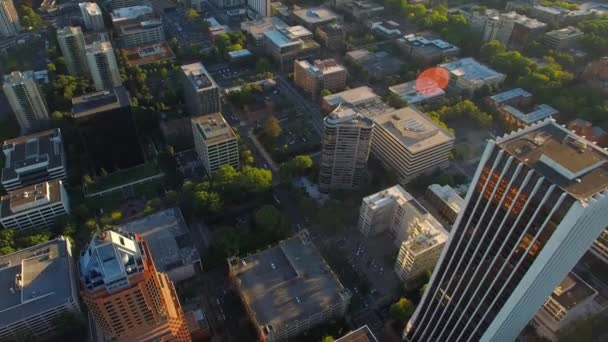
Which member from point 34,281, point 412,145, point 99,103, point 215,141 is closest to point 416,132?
point 412,145

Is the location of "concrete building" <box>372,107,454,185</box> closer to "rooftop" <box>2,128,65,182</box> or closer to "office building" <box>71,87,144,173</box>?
"office building" <box>71,87,144,173</box>

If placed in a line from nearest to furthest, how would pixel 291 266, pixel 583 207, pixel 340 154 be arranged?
pixel 583 207 → pixel 291 266 → pixel 340 154

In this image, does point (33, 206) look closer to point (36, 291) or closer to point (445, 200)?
point (36, 291)

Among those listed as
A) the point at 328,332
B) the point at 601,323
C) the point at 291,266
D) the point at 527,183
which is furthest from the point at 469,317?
the point at 601,323

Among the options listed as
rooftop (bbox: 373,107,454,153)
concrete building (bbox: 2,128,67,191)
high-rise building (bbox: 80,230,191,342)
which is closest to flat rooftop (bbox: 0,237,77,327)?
concrete building (bbox: 2,128,67,191)

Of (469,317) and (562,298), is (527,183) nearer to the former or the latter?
(469,317)

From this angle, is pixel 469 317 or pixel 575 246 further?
pixel 469 317
